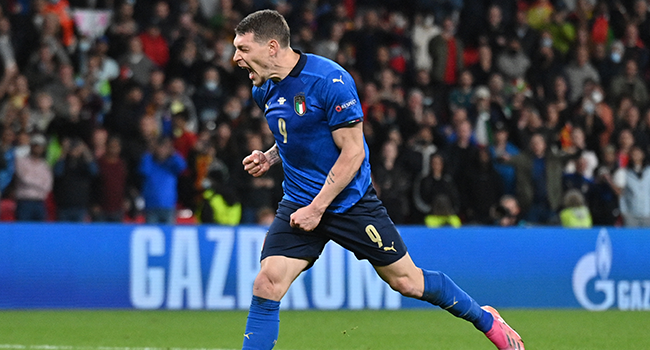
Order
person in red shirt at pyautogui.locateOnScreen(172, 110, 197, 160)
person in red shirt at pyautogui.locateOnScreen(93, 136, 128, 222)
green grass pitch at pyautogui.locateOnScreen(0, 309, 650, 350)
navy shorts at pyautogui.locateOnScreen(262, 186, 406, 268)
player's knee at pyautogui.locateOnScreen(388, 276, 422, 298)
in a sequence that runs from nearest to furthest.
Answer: navy shorts at pyautogui.locateOnScreen(262, 186, 406, 268) → player's knee at pyautogui.locateOnScreen(388, 276, 422, 298) → green grass pitch at pyautogui.locateOnScreen(0, 309, 650, 350) → person in red shirt at pyautogui.locateOnScreen(93, 136, 128, 222) → person in red shirt at pyautogui.locateOnScreen(172, 110, 197, 160)

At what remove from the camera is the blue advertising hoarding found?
35.4 feet

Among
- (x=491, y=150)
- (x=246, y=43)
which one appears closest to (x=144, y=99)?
(x=491, y=150)

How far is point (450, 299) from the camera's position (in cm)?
564

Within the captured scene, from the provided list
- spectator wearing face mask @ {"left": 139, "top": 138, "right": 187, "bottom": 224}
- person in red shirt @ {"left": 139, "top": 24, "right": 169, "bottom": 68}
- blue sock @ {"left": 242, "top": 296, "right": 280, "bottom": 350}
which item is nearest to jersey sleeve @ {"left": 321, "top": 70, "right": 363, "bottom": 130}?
blue sock @ {"left": 242, "top": 296, "right": 280, "bottom": 350}

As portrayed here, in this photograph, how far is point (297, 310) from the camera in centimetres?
1094

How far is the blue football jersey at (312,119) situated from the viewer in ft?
17.1

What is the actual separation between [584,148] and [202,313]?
7002mm

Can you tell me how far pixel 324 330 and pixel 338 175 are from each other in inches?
159

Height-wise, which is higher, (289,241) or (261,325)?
(289,241)

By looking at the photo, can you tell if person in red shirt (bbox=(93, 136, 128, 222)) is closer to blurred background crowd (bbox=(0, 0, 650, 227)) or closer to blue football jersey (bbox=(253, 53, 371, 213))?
blurred background crowd (bbox=(0, 0, 650, 227))

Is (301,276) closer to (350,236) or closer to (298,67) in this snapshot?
(350,236)

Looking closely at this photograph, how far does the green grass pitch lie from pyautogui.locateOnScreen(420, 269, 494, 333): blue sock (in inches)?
A: 78.2

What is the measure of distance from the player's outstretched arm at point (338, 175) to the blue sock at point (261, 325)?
0.47 metres

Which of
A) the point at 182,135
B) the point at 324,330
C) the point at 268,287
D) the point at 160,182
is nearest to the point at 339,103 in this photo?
the point at 268,287
